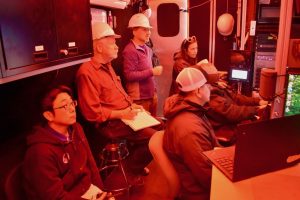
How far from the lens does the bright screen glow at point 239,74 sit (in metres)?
2.88

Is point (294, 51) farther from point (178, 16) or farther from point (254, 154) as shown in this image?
point (178, 16)

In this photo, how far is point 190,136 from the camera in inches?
61.1

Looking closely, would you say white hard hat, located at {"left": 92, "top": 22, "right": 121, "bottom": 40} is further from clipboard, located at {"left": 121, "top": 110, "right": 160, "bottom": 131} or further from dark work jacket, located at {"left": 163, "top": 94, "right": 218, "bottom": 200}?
dark work jacket, located at {"left": 163, "top": 94, "right": 218, "bottom": 200}

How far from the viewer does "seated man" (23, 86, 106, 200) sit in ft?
4.88

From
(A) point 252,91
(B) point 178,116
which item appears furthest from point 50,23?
(A) point 252,91

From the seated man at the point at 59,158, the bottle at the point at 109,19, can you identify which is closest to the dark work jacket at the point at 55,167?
the seated man at the point at 59,158

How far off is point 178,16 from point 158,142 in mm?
2888

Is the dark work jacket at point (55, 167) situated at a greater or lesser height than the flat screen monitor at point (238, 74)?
lesser

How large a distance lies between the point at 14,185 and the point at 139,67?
1978 mm

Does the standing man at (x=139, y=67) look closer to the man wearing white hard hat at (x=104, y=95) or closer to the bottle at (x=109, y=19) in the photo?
the bottle at (x=109, y=19)

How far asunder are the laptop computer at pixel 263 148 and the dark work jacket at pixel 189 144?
16 cm

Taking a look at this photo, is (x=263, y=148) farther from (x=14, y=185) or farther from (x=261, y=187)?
(x=14, y=185)

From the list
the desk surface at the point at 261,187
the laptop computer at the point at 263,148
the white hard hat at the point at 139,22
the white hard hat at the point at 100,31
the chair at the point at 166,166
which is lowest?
the chair at the point at 166,166

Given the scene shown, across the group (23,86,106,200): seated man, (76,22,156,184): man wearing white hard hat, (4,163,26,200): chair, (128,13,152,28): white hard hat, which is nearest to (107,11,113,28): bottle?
(128,13,152,28): white hard hat
